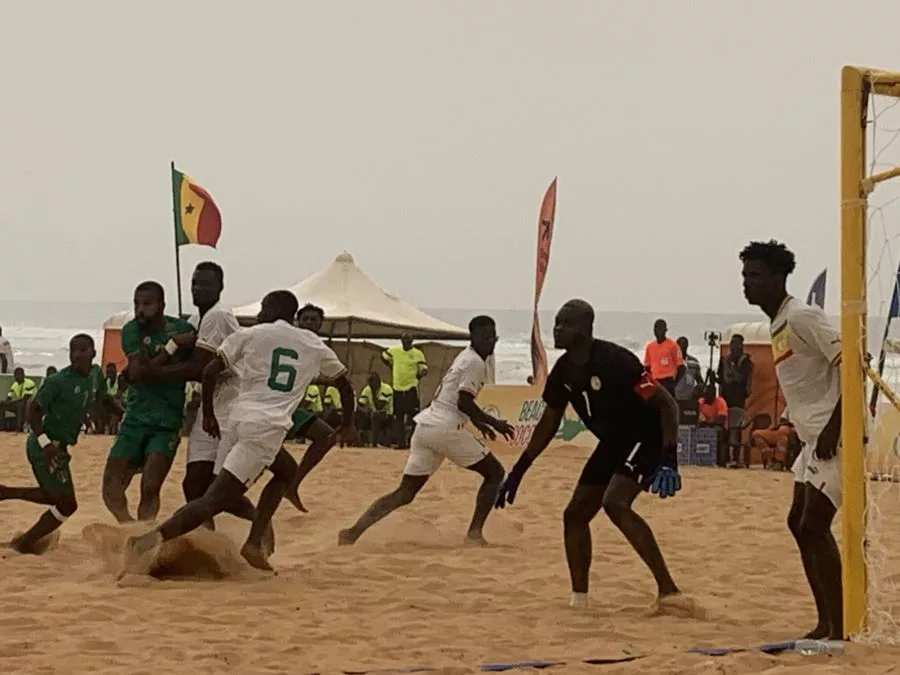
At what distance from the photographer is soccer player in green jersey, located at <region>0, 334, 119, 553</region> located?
8375mm

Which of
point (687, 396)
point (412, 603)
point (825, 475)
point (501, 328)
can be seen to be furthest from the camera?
point (501, 328)

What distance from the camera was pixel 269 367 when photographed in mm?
7492

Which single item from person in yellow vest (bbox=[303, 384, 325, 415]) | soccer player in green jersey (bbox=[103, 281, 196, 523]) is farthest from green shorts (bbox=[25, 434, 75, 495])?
person in yellow vest (bbox=[303, 384, 325, 415])

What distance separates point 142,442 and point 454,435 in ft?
6.74

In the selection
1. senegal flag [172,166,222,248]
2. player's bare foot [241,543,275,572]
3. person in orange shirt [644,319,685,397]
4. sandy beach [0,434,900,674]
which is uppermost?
senegal flag [172,166,222,248]

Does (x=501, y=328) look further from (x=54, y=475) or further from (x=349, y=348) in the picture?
(x=54, y=475)

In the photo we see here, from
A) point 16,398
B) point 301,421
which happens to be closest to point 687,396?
point 301,421

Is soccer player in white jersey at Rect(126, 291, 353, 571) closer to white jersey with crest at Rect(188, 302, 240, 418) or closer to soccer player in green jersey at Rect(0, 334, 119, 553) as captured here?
white jersey with crest at Rect(188, 302, 240, 418)

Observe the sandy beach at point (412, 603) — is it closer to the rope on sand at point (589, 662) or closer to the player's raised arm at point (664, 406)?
the rope on sand at point (589, 662)

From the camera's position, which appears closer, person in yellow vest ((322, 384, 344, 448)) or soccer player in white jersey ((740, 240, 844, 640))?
soccer player in white jersey ((740, 240, 844, 640))

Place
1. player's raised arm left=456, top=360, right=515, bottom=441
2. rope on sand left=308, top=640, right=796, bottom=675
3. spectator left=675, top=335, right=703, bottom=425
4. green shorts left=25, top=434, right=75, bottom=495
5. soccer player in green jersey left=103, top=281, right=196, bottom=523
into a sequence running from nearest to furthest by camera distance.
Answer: rope on sand left=308, top=640, right=796, bottom=675
soccer player in green jersey left=103, top=281, right=196, bottom=523
green shorts left=25, top=434, right=75, bottom=495
player's raised arm left=456, top=360, right=515, bottom=441
spectator left=675, top=335, right=703, bottom=425

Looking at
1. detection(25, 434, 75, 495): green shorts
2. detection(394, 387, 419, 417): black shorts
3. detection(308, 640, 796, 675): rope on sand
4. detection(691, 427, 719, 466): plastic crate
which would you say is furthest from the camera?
detection(394, 387, 419, 417): black shorts

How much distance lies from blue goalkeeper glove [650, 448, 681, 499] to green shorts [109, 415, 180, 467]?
2.91 metres

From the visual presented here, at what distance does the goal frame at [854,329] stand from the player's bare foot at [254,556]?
3340 millimetres
